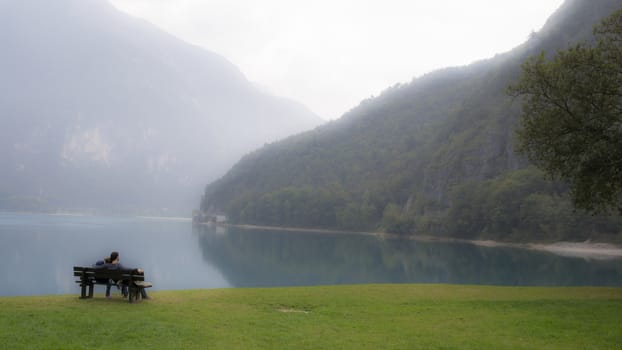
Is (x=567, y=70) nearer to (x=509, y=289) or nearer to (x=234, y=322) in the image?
(x=509, y=289)

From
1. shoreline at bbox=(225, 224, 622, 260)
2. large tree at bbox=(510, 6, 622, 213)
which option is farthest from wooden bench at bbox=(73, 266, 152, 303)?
shoreline at bbox=(225, 224, 622, 260)

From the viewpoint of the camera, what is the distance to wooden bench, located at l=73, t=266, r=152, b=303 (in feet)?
52.2

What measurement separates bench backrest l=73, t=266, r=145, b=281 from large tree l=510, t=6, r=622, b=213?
18623 millimetres

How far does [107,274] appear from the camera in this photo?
16219mm

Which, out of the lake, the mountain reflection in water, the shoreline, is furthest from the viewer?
the shoreline

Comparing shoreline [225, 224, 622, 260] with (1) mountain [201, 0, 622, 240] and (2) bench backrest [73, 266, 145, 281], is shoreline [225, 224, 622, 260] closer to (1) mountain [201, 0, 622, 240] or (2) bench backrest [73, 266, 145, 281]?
(1) mountain [201, 0, 622, 240]

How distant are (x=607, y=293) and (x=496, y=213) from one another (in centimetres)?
8384

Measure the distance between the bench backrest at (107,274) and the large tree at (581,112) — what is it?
18.6 m

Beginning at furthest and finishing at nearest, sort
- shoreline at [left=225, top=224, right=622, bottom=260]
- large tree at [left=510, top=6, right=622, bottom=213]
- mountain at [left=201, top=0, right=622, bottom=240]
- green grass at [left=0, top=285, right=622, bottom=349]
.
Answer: mountain at [left=201, top=0, right=622, bottom=240] → shoreline at [left=225, top=224, right=622, bottom=260] → large tree at [left=510, top=6, right=622, bottom=213] → green grass at [left=0, top=285, right=622, bottom=349]

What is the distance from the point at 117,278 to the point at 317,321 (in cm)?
658

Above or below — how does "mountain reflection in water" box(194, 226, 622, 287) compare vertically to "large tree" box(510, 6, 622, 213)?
below

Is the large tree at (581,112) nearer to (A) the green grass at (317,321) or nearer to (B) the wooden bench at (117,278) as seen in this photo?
(A) the green grass at (317,321)

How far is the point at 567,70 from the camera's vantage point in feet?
75.5

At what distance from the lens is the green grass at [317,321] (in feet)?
38.6
